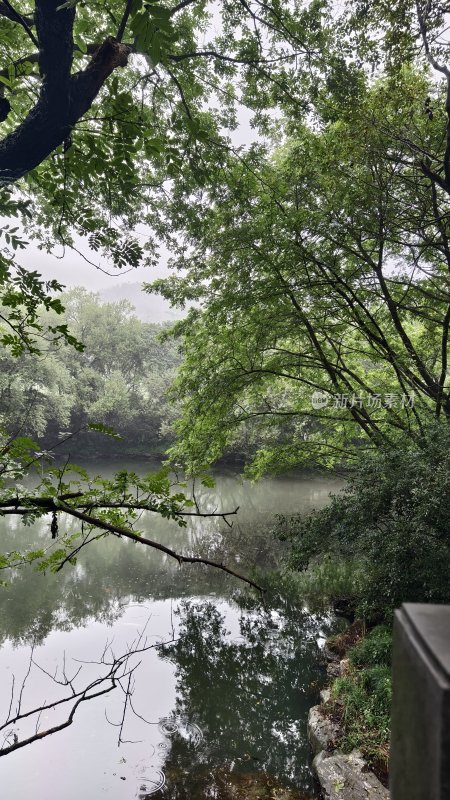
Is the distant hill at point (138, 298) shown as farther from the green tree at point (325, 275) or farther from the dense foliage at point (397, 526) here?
the dense foliage at point (397, 526)

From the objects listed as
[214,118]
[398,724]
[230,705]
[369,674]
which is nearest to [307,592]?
[230,705]

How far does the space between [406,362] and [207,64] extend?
4.03 m

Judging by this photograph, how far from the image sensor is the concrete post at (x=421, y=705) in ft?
1.00

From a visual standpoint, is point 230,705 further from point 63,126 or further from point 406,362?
point 63,126

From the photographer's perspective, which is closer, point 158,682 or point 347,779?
point 347,779

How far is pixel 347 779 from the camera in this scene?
11.0ft

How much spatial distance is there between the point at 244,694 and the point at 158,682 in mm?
1068

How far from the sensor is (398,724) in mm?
388

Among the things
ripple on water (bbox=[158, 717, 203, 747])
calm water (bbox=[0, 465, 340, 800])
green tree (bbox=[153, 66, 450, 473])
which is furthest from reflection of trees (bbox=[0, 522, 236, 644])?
green tree (bbox=[153, 66, 450, 473])

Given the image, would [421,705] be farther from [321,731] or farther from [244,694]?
[244,694]

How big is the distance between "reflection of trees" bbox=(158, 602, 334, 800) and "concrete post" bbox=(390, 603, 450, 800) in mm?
4564

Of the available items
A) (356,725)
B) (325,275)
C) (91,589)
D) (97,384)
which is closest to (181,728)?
(356,725)

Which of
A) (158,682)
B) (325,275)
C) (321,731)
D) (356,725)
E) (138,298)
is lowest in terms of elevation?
(158,682)

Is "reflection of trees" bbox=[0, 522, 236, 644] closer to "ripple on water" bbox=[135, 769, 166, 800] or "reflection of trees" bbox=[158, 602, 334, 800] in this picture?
"reflection of trees" bbox=[158, 602, 334, 800]
